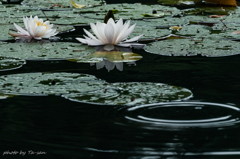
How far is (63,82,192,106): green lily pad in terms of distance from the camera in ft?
8.59

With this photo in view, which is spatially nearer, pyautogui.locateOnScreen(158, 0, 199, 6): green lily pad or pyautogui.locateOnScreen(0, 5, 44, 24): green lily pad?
pyautogui.locateOnScreen(0, 5, 44, 24): green lily pad

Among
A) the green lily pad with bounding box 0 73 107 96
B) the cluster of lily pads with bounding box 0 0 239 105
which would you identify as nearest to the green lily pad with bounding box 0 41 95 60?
the cluster of lily pads with bounding box 0 0 239 105

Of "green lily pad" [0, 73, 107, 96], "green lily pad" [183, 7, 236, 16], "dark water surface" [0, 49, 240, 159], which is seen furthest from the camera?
"green lily pad" [183, 7, 236, 16]

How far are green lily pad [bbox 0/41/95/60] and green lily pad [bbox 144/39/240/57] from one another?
1.40ft

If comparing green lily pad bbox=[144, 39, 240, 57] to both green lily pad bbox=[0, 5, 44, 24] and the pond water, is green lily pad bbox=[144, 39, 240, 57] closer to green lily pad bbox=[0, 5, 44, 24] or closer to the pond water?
the pond water

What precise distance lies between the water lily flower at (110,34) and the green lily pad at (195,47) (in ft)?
0.53

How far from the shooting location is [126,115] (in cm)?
245

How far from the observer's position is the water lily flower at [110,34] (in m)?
3.79

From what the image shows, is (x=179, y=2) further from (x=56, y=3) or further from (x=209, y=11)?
(x=56, y=3)

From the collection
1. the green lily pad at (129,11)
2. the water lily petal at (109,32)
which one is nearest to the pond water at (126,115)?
the water lily petal at (109,32)

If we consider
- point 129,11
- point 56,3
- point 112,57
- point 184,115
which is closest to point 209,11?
point 129,11

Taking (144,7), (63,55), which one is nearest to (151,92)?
(63,55)

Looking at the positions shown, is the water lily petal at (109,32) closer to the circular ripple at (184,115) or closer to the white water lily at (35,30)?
the white water lily at (35,30)

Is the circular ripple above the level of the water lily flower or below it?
below
